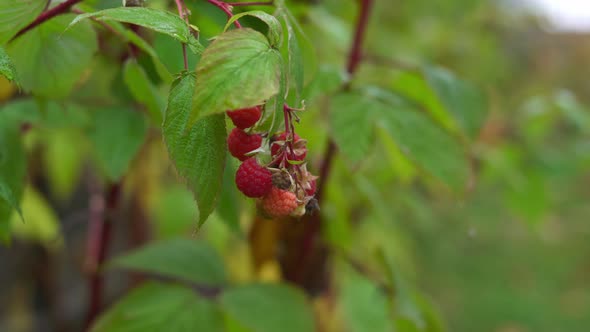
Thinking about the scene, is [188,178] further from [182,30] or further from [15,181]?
[15,181]

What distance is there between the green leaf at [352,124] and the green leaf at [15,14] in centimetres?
35

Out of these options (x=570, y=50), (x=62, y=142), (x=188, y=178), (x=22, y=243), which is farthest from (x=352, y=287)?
(x=570, y=50)

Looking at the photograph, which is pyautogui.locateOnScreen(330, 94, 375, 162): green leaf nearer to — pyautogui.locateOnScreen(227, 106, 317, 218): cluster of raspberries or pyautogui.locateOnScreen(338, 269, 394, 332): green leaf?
pyautogui.locateOnScreen(227, 106, 317, 218): cluster of raspberries

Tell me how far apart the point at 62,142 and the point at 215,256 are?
0.52m

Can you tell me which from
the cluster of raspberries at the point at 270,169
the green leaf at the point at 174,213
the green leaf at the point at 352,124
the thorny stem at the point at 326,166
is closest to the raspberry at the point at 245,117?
the cluster of raspberries at the point at 270,169

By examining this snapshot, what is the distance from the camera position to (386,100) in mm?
799

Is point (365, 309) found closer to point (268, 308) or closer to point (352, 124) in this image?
point (268, 308)

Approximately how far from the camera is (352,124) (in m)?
0.73

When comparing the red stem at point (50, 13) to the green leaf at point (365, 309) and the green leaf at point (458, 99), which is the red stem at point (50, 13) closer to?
the green leaf at point (458, 99)

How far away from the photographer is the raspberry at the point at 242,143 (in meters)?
0.45

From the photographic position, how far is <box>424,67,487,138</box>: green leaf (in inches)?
31.9

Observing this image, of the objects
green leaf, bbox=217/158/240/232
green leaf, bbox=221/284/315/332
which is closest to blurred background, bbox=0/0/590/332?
green leaf, bbox=217/158/240/232

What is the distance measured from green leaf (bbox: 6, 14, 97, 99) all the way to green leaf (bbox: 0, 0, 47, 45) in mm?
52

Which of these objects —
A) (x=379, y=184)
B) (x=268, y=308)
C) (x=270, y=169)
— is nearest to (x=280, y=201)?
(x=270, y=169)
